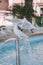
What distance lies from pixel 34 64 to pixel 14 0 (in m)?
20.9

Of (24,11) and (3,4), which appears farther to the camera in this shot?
(3,4)

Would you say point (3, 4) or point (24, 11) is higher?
point (24, 11)

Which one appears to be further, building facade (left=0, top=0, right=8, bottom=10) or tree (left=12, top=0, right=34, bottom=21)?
building facade (left=0, top=0, right=8, bottom=10)

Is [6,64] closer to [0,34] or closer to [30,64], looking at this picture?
[30,64]

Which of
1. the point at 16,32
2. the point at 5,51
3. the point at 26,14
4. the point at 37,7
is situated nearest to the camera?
the point at 16,32

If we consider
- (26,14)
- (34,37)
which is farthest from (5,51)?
(26,14)

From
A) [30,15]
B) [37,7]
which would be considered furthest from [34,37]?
[37,7]

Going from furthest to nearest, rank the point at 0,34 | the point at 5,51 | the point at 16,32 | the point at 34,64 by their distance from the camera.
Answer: the point at 0,34 < the point at 5,51 < the point at 34,64 < the point at 16,32

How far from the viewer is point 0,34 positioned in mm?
8742

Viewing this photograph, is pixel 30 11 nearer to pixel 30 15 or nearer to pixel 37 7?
pixel 30 15

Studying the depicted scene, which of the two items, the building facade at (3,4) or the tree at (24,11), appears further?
the building facade at (3,4)

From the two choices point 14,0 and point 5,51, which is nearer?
point 5,51

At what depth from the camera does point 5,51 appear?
7.42 m

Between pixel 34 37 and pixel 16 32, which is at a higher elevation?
pixel 16 32
